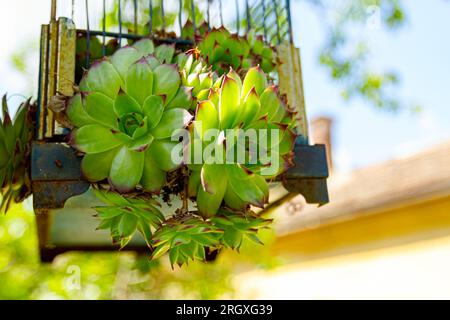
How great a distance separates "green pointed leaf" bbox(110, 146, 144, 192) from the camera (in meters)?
0.86

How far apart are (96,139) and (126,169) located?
2.4 inches

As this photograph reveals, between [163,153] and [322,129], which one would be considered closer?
[163,153]

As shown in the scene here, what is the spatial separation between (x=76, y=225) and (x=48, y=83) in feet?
1.12

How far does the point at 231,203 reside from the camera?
35.6 inches

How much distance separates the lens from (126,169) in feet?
2.84

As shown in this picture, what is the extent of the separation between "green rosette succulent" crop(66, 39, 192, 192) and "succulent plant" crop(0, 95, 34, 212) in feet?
0.83

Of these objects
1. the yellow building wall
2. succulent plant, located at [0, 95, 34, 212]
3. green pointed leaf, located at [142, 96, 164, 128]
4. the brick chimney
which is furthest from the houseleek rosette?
the brick chimney

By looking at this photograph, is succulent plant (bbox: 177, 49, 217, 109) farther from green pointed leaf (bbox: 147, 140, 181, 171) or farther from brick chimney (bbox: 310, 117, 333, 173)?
brick chimney (bbox: 310, 117, 333, 173)

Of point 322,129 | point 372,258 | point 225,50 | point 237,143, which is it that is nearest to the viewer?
point 237,143

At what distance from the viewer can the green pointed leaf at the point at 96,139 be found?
88cm

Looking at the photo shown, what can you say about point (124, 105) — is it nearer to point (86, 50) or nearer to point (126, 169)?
point (126, 169)

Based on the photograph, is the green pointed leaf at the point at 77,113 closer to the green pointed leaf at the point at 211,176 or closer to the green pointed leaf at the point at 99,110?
the green pointed leaf at the point at 99,110

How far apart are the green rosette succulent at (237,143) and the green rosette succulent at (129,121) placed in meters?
0.04

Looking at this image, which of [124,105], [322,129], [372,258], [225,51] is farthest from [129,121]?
[322,129]
